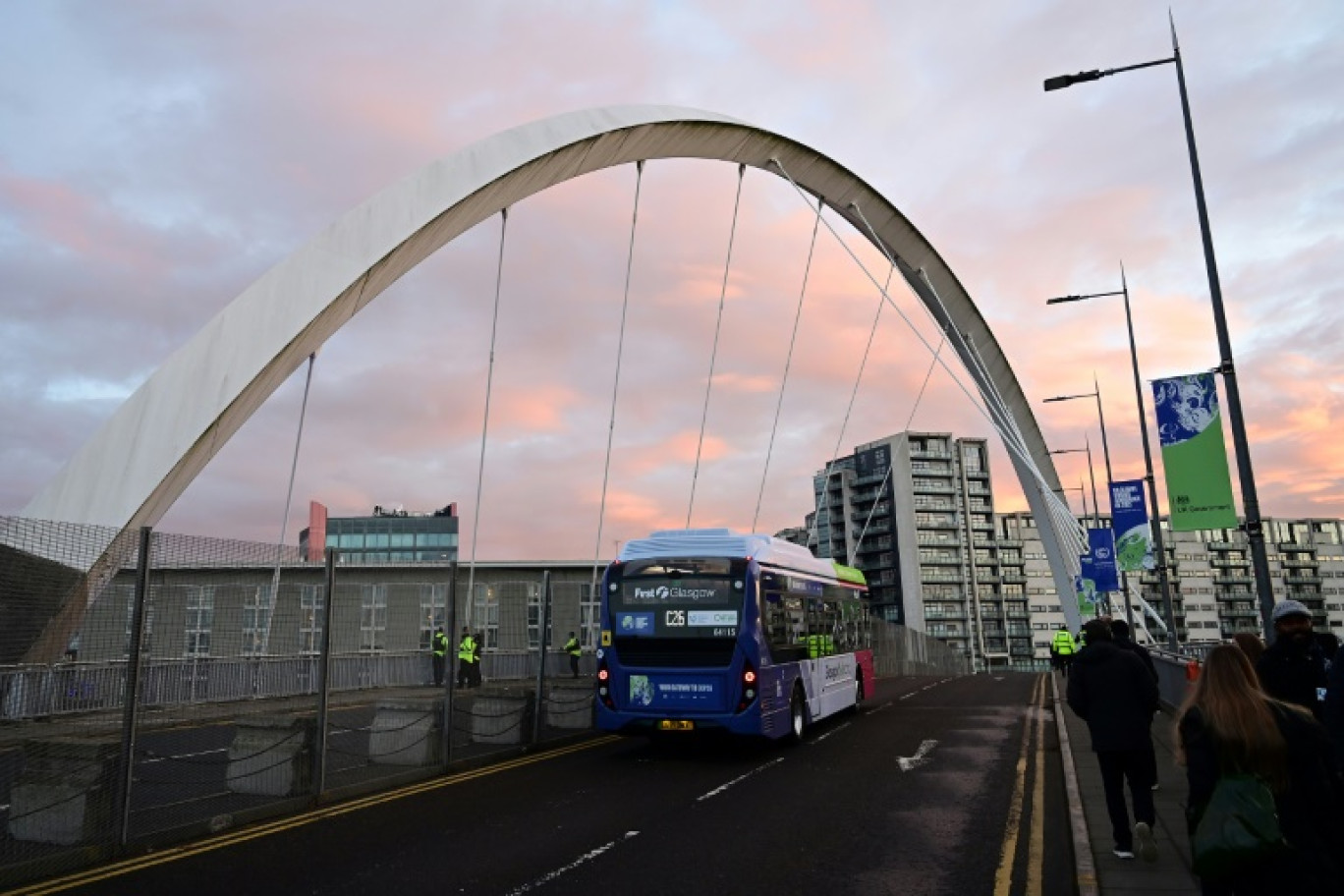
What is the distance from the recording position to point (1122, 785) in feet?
23.8

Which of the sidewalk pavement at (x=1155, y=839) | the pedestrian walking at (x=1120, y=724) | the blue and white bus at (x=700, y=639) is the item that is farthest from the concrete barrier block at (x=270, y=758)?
the pedestrian walking at (x=1120, y=724)

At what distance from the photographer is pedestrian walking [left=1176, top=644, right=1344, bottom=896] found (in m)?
3.46

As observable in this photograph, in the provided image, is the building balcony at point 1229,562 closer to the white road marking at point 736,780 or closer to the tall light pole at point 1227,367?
the tall light pole at point 1227,367

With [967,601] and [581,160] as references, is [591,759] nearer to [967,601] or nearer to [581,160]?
[581,160]

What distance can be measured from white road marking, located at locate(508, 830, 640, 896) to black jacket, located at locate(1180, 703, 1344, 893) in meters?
4.77

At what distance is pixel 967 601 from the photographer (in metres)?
132

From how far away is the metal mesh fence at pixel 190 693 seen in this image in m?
8.10

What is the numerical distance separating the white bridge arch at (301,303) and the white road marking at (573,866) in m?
11.4

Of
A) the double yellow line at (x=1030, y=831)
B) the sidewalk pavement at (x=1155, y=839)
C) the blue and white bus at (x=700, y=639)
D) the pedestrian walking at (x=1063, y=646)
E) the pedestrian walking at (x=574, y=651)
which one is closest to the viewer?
the sidewalk pavement at (x=1155, y=839)

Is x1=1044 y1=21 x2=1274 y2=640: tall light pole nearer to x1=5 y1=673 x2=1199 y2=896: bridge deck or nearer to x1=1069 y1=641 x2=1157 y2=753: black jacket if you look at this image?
x1=5 y1=673 x2=1199 y2=896: bridge deck

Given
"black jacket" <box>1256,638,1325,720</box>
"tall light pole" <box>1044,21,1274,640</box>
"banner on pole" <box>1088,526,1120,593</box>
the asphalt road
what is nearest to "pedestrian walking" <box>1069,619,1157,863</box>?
the asphalt road

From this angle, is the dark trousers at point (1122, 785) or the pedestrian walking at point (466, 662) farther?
the pedestrian walking at point (466, 662)

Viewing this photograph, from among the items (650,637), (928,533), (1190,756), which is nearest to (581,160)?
(650,637)

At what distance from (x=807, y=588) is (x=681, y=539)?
3.56 m
